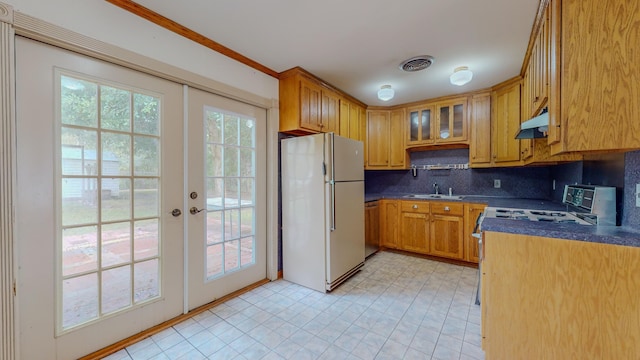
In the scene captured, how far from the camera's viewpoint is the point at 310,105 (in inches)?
110

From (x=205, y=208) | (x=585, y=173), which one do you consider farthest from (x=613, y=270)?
(x=205, y=208)

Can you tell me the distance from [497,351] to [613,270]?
69 centimetres

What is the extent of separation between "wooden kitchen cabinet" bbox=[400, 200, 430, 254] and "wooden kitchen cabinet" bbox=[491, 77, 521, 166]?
1.10m

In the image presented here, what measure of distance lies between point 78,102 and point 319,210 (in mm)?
1957

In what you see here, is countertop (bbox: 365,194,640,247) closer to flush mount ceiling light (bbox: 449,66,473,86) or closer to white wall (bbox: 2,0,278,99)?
flush mount ceiling light (bbox: 449,66,473,86)

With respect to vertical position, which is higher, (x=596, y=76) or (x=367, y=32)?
(x=367, y=32)

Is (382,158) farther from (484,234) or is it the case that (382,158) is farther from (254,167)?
(484,234)

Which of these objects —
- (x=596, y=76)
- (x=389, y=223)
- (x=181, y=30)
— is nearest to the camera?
(x=596, y=76)

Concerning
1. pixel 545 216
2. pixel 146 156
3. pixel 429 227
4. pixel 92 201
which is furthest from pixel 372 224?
pixel 92 201

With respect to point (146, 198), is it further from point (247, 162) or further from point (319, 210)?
point (319, 210)

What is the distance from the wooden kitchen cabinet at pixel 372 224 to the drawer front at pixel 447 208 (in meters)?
0.78

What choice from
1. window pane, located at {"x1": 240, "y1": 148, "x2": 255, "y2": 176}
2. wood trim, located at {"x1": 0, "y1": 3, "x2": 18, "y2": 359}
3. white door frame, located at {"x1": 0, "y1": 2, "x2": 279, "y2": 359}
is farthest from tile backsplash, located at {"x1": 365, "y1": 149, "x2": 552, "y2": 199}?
wood trim, located at {"x1": 0, "y1": 3, "x2": 18, "y2": 359}

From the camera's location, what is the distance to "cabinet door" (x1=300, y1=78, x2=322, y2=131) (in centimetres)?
270

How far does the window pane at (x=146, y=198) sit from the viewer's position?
178cm
